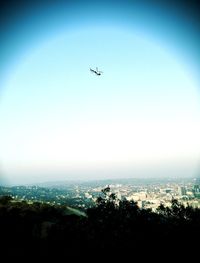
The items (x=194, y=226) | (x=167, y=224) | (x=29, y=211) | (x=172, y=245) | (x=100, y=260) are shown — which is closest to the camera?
(x=100, y=260)

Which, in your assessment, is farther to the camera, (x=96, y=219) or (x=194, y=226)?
(x=96, y=219)

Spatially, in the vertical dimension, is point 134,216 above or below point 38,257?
above

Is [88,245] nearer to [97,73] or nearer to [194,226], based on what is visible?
[194,226]

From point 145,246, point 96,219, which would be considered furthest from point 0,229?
point 145,246

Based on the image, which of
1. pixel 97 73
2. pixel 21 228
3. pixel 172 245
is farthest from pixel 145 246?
pixel 97 73

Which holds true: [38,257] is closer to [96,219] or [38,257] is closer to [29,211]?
[96,219]

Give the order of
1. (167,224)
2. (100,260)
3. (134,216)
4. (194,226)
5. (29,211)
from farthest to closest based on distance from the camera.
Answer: (29,211) < (134,216) < (167,224) < (194,226) < (100,260)

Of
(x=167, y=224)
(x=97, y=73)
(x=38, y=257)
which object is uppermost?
(x=97, y=73)
